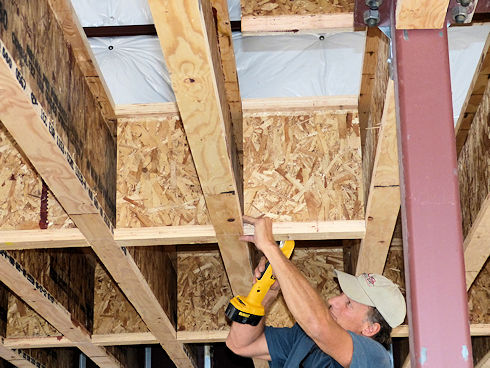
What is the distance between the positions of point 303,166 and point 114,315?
2.41 metres

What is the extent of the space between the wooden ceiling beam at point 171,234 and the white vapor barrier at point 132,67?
200cm

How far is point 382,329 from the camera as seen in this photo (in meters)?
4.00

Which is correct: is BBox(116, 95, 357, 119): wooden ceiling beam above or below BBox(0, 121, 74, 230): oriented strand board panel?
above

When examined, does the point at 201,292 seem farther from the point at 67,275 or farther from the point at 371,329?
the point at 371,329

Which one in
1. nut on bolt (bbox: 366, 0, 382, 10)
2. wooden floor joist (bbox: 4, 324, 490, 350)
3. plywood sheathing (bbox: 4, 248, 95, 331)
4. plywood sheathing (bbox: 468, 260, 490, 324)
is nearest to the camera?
nut on bolt (bbox: 366, 0, 382, 10)

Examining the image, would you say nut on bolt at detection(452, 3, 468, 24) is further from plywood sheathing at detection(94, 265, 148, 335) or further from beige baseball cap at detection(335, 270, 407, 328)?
plywood sheathing at detection(94, 265, 148, 335)

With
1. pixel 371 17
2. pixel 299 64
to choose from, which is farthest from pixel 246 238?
pixel 299 64

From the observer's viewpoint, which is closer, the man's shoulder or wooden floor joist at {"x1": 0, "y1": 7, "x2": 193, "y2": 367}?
wooden floor joist at {"x1": 0, "y1": 7, "x2": 193, "y2": 367}

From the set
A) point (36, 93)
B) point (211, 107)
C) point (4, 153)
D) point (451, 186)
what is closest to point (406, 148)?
point (451, 186)

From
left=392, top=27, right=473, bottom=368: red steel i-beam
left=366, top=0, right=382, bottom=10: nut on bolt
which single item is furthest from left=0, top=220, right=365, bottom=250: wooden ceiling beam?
left=366, top=0, right=382, bottom=10: nut on bolt

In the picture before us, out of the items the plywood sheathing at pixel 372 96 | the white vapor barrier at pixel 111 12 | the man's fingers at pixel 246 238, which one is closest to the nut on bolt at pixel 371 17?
the plywood sheathing at pixel 372 96

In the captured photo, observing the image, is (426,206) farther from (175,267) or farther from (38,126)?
(175,267)

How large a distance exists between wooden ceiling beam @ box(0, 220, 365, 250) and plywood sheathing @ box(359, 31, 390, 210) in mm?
218

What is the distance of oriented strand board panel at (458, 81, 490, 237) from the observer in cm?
449
